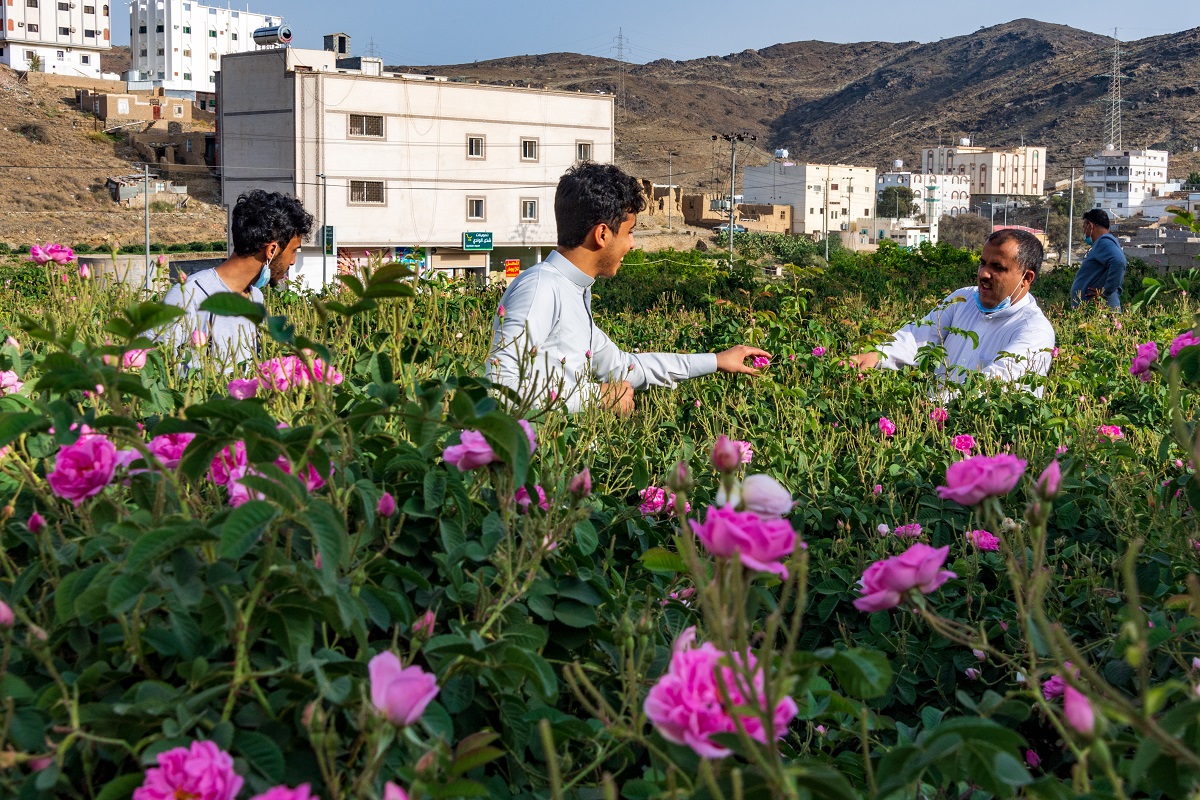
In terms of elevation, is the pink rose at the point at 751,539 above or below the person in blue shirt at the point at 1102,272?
below

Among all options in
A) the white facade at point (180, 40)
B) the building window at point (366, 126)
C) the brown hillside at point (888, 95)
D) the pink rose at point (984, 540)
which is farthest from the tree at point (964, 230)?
the pink rose at point (984, 540)

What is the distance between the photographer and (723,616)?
830mm

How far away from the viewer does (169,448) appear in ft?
4.67

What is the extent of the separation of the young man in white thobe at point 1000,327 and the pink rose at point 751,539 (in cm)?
345

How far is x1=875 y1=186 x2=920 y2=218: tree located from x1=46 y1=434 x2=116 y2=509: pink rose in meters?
98.9

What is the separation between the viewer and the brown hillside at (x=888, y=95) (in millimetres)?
108500

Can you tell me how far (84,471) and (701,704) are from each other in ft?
2.67

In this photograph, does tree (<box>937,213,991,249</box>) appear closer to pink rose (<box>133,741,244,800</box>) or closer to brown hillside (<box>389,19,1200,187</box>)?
brown hillside (<box>389,19,1200,187</box>)

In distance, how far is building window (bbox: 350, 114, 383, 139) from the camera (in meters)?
40.7

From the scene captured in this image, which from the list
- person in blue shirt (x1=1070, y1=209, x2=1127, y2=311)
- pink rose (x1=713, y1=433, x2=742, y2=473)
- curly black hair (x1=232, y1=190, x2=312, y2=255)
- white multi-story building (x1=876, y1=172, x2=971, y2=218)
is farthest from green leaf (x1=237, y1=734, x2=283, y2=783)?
white multi-story building (x1=876, y1=172, x2=971, y2=218)

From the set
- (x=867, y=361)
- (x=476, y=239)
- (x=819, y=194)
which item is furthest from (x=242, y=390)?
(x=819, y=194)

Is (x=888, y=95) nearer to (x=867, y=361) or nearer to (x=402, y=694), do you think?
(x=867, y=361)

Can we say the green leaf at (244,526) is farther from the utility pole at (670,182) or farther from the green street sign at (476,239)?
the utility pole at (670,182)

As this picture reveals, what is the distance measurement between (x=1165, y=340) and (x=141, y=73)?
102128 mm
